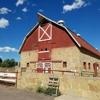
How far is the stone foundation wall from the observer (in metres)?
10.2

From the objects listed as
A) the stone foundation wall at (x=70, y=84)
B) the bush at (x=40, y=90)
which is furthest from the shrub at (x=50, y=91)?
the bush at (x=40, y=90)

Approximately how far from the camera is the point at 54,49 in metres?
20.4

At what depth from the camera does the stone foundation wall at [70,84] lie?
1018 cm

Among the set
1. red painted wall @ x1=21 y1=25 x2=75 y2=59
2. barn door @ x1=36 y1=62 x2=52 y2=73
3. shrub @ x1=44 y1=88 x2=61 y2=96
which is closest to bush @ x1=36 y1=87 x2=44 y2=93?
shrub @ x1=44 y1=88 x2=61 y2=96

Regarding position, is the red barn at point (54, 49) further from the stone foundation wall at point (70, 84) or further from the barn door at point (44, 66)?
the stone foundation wall at point (70, 84)

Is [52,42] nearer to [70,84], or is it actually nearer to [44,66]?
[44,66]

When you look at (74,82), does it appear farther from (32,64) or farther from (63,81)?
(32,64)

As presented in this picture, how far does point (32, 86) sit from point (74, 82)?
473 centimetres

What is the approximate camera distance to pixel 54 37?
20.5 metres

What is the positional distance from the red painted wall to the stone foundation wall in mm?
6758

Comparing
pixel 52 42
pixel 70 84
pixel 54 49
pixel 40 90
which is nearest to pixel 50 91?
pixel 40 90

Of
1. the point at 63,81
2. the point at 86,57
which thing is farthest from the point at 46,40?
the point at 63,81

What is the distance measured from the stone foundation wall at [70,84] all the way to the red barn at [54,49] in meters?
2.79

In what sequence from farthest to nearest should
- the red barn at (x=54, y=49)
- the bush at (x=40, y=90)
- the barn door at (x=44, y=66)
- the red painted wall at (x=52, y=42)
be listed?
the barn door at (x=44, y=66), the red painted wall at (x=52, y=42), the red barn at (x=54, y=49), the bush at (x=40, y=90)
